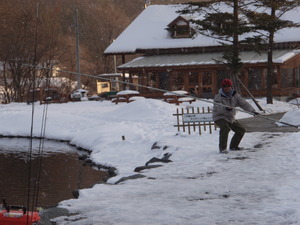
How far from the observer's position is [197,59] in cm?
3859

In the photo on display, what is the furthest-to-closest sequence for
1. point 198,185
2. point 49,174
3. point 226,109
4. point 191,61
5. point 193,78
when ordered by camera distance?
point 193,78 → point 191,61 → point 49,174 → point 226,109 → point 198,185

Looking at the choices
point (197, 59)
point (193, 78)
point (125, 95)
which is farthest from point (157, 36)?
point (125, 95)

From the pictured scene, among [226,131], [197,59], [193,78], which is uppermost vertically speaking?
[197,59]

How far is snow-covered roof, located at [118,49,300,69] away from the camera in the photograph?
3559cm

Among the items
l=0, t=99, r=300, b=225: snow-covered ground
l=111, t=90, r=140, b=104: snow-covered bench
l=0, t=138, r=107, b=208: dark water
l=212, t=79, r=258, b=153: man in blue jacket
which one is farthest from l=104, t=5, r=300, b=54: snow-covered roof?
l=212, t=79, r=258, b=153: man in blue jacket

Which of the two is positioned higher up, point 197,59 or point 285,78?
point 197,59

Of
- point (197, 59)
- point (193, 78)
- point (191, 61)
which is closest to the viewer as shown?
point (191, 61)

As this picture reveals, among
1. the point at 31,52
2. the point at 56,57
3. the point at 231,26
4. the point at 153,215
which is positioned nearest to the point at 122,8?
the point at 56,57

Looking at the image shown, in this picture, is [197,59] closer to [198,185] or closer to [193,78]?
[193,78]

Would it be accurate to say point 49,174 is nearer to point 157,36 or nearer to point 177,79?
point 177,79

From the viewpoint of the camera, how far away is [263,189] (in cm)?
892

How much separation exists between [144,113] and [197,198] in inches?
715

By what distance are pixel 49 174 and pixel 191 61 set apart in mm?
23562

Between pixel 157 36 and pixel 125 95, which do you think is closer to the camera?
pixel 125 95
